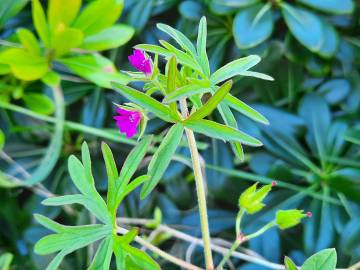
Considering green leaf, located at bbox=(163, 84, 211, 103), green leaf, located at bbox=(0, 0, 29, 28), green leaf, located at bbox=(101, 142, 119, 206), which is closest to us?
green leaf, located at bbox=(163, 84, 211, 103)

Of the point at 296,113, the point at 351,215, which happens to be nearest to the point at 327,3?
the point at 296,113

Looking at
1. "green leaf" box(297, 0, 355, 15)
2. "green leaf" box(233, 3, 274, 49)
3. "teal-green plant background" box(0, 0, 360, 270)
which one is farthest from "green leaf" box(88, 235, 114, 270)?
"green leaf" box(297, 0, 355, 15)

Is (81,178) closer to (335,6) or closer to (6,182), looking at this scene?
(6,182)

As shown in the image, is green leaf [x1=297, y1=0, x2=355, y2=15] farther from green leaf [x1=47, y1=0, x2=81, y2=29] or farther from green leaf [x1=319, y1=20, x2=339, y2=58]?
green leaf [x1=47, y1=0, x2=81, y2=29]

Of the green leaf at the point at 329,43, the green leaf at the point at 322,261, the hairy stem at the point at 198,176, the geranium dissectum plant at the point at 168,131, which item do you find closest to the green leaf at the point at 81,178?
the geranium dissectum plant at the point at 168,131

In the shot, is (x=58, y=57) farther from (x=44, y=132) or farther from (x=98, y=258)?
(x=98, y=258)
